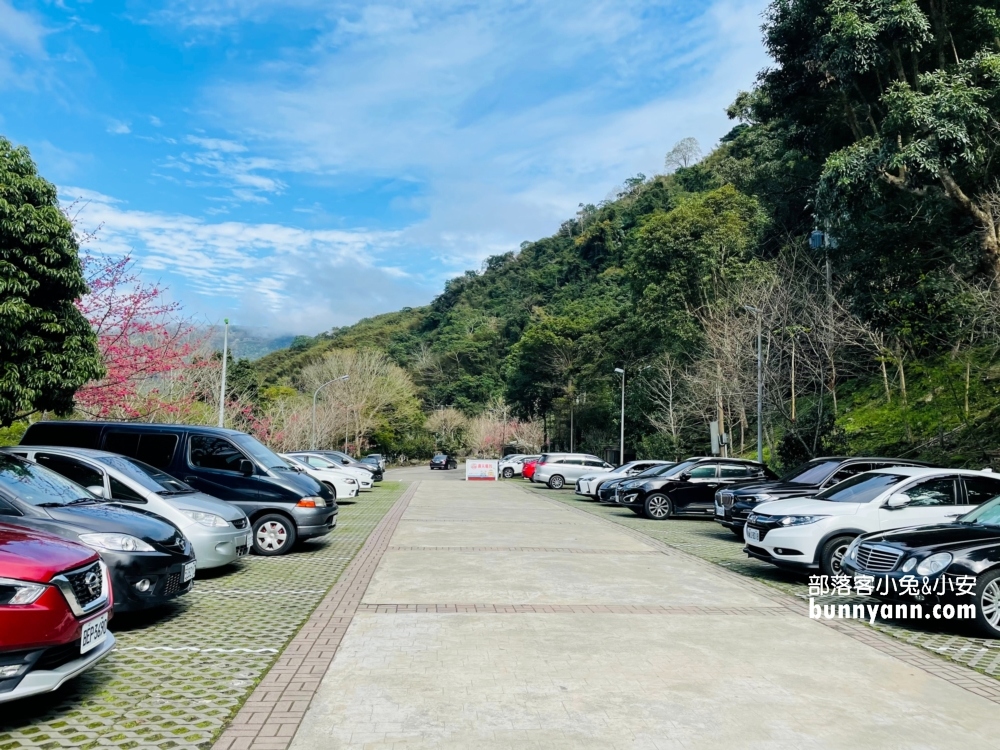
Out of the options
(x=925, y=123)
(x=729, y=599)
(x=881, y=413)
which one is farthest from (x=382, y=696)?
(x=881, y=413)

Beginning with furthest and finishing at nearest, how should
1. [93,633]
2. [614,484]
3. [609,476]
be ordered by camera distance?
[609,476]
[614,484]
[93,633]

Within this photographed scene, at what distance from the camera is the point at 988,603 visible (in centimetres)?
749

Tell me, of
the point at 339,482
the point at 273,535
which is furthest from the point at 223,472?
the point at 339,482

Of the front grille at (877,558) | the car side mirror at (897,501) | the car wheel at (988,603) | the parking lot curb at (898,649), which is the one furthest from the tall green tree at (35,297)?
the car wheel at (988,603)

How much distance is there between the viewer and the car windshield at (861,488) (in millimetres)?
10945

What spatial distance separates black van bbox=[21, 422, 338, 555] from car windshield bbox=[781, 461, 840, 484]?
8.92 m

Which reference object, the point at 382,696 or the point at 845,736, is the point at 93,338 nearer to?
the point at 382,696

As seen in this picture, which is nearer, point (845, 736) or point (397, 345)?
point (845, 736)

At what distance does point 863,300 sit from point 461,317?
277 ft

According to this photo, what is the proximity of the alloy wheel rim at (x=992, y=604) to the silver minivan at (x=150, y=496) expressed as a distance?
26.9ft

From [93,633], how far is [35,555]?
2.02ft

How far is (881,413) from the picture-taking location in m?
24.9

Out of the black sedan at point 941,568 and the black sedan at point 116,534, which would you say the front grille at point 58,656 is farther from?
the black sedan at point 941,568

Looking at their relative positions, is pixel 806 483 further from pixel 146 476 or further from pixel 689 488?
pixel 146 476
